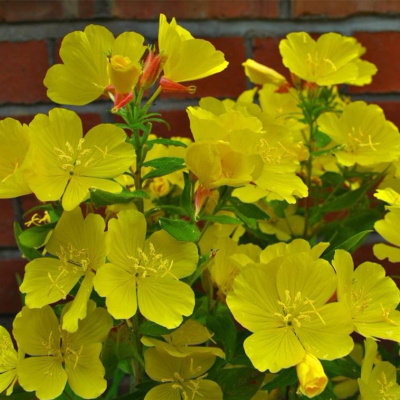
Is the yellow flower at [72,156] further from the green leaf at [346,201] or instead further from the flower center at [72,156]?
the green leaf at [346,201]

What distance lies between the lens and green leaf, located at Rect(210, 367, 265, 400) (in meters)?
0.60

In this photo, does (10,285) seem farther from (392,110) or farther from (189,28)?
(392,110)

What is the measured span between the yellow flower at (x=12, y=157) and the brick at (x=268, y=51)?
0.58 metres

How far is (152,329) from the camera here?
0.57 meters

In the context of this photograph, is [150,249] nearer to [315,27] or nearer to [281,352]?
[281,352]

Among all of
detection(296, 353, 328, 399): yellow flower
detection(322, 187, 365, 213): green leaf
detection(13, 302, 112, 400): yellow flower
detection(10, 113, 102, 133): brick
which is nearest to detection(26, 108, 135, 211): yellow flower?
detection(13, 302, 112, 400): yellow flower

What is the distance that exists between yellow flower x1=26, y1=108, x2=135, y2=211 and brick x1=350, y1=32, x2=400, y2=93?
63 cm

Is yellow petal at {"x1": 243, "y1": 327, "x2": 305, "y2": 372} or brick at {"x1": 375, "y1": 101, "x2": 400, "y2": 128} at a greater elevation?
yellow petal at {"x1": 243, "y1": 327, "x2": 305, "y2": 372}

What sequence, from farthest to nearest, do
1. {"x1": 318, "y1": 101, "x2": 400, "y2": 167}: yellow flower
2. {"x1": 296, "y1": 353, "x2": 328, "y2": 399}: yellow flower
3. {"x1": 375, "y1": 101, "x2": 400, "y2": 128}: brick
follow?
{"x1": 375, "y1": 101, "x2": 400, "y2": 128}: brick, {"x1": 318, "y1": 101, "x2": 400, "y2": 167}: yellow flower, {"x1": 296, "y1": 353, "x2": 328, "y2": 399}: yellow flower

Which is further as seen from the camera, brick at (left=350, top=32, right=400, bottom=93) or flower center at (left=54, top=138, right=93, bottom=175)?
brick at (left=350, top=32, right=400, bottom=93)

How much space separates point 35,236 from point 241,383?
25cm

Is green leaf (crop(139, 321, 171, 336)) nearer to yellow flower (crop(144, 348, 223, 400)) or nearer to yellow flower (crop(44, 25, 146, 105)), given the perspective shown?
yellow flower (crop(144, 348, 223, 400))

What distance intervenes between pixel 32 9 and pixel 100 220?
0.56 m

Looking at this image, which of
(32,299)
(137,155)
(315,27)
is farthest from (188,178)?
(315,27)
